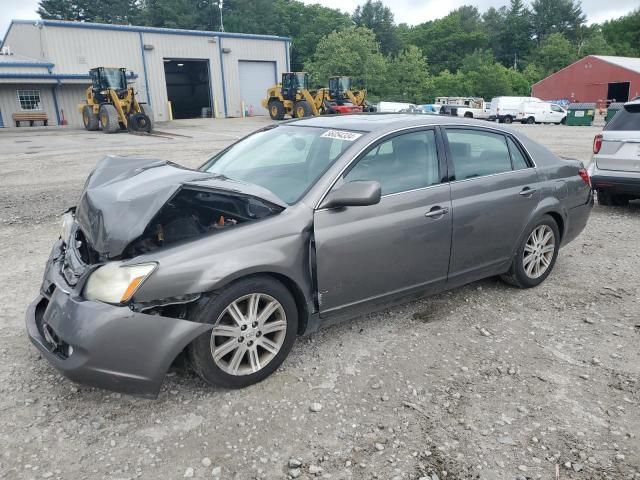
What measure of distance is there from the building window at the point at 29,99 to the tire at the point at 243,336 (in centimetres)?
3191

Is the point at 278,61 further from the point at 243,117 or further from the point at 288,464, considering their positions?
the point at 288,464

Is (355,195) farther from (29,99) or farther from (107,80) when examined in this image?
(29,99)

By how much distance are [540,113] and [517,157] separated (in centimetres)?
3457

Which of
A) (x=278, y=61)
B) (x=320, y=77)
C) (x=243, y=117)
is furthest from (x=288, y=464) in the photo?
(x=320, y=77)

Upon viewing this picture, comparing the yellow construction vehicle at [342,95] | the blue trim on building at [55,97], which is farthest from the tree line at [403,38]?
the blue trim on building at [55,97]

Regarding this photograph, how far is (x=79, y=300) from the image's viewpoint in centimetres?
264

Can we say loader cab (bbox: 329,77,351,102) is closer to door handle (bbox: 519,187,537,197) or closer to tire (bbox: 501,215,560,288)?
tire (bbox: 501,215,560,288)

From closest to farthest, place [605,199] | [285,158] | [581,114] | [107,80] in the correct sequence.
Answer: [285,158]
[605,199]
[107,80]
[581,114]

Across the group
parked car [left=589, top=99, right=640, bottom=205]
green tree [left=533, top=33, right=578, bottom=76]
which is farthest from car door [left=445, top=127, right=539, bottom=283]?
green tree [left=533, top=33, right=578, bottom=76]

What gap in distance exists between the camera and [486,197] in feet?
13.1

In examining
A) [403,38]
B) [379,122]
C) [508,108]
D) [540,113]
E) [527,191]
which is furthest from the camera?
[403,38]

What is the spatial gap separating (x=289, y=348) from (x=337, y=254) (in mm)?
660

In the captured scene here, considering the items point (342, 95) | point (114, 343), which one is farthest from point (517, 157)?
point (342, 95)

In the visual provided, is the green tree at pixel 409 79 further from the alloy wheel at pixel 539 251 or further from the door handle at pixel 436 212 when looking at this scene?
the door handle at pixel 436 212
